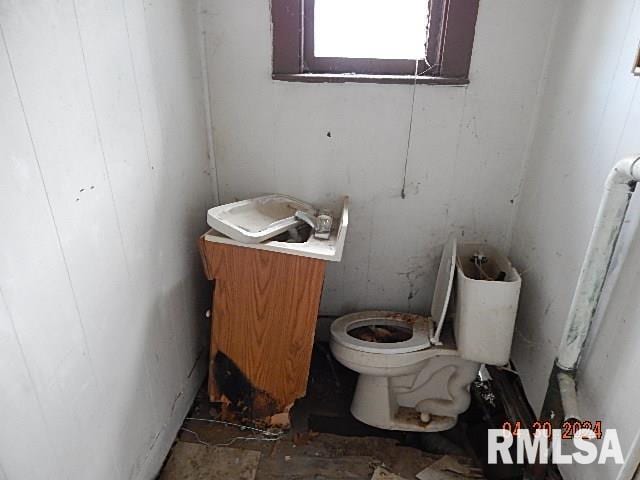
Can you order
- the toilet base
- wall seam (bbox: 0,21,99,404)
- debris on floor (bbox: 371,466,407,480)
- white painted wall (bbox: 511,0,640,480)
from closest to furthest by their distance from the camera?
wall seam (bbox: 0,21,99,404), white painted wall (bbox: 511,0,640,480), debris on floor (bbox: 371,466,407,480), the toilet base

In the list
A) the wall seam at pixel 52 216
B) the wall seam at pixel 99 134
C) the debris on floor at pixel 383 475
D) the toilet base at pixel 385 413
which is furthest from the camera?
the toilet base at pixel 385 413

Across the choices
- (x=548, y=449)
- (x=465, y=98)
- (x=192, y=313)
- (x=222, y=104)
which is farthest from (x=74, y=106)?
(x=548, y=449)

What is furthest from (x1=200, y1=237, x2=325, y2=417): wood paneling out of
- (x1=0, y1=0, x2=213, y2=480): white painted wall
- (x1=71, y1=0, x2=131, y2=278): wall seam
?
(x1=71, y1=0, x2=131, y2=278): wall seam

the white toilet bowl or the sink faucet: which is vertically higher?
the sink faucet

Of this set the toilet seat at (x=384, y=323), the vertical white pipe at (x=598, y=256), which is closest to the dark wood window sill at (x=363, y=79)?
the vertical white pipe at (x=598, y=256)

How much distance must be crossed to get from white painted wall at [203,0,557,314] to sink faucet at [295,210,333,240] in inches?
8.8

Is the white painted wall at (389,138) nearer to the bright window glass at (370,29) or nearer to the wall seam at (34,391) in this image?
the bright window glass at (370,29)

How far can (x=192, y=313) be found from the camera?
170 centimetres

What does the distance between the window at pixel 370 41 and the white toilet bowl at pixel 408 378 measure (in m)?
0.93

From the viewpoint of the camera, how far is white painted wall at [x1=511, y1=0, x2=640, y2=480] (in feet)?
3.46

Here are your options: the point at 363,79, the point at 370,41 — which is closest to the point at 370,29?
the point at 370,41

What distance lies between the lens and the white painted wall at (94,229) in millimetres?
810

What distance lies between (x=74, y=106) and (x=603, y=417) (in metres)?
1.41

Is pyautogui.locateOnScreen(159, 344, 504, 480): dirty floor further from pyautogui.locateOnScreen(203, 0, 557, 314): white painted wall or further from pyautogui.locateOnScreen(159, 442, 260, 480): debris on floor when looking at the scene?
pyautogui.locateOnScreen(203, 0, 557, 314): white painted wall
